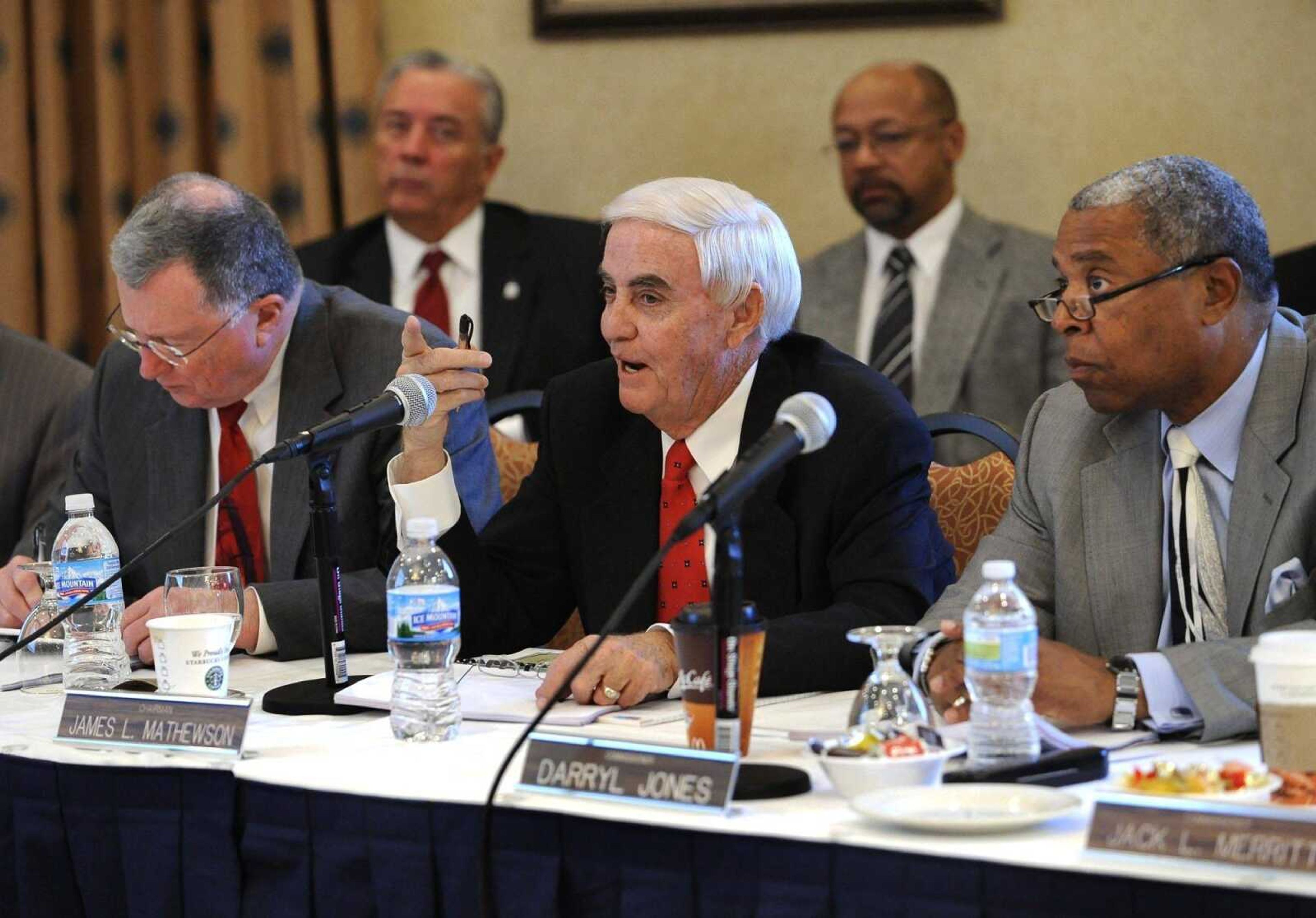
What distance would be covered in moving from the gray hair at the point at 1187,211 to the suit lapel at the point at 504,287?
2.58 metres

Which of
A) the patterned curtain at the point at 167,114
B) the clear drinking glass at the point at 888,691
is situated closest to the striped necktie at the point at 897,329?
the patterned curtain at the point at 167,114

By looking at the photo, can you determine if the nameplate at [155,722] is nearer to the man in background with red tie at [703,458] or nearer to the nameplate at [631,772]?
the nameplate at [631,772]

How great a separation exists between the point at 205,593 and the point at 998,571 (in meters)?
1.13

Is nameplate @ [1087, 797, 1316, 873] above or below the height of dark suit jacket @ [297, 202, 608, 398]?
below

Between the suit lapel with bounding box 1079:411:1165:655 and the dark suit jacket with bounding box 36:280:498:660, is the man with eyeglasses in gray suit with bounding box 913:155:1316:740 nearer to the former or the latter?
the suit lapel with bounding box 1079:411:1165:655

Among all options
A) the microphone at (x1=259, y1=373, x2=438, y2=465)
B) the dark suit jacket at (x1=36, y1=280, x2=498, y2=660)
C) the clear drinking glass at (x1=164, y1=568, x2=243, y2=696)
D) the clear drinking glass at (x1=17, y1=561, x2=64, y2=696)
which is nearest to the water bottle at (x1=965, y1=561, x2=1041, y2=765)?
the microphone at (x1=259, y1=373, x2=438, y2=465)

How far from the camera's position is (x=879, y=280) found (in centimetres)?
470

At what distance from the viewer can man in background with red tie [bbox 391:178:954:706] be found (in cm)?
248

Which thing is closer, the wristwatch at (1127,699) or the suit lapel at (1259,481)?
the wristwatch at (1127,699)

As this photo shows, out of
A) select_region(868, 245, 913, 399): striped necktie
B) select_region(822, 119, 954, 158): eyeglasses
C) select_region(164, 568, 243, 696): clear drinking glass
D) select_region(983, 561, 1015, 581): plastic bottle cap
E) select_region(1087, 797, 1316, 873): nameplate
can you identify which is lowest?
select_region(1087, 797, 1316, 873): nameplate

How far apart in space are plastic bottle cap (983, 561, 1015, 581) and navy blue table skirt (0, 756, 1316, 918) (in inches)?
14.1

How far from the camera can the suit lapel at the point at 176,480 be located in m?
3.08

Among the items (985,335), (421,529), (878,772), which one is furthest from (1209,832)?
(985,335)

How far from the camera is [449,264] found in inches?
194
